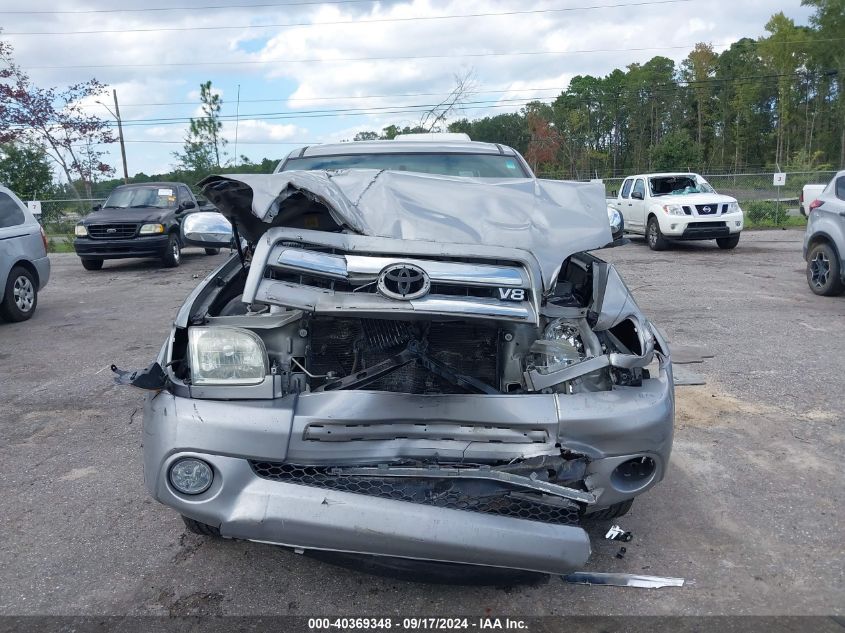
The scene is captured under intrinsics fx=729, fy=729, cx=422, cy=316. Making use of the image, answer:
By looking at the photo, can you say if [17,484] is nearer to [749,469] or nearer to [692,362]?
[749,469]

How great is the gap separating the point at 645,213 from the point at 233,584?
15406mm

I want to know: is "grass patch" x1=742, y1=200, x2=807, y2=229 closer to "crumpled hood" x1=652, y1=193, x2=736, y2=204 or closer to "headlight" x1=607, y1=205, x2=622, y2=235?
"crumpled hood" x1=652, y1=193, x2=736, y2=204

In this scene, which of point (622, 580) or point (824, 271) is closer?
point (622, 580)

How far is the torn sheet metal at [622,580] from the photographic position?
3010mm

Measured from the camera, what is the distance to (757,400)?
533cm

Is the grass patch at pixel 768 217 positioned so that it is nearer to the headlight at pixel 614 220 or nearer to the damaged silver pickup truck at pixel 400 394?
the headlight at pixel 614 220

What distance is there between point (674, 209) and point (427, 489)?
14.2 m

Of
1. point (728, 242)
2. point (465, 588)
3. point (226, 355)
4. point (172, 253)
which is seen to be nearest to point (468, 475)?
point (465, 588)

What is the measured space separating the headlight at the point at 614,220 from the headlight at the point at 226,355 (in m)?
1.77

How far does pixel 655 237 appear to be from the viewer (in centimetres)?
1617

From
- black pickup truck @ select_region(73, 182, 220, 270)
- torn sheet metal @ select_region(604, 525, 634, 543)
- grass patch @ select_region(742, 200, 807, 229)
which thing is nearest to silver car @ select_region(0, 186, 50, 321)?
black pickup truck @ select_region(73, 182, 220, 270)

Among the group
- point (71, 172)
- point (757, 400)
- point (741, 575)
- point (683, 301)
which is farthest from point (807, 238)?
point (71, 172)

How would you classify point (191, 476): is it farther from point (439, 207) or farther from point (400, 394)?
point (439, 207)

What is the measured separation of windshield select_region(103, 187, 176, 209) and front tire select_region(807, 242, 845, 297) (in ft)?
38.2
